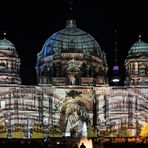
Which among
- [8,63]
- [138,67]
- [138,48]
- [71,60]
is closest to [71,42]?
[71,60]

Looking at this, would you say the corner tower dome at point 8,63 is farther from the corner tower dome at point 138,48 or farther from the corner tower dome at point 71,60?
the corner tower dome at point 138,48

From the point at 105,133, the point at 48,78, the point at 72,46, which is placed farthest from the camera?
the point at 72,46

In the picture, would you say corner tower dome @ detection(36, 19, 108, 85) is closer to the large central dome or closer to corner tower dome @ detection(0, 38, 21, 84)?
the large central dome

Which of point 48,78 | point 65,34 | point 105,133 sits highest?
point 65,34

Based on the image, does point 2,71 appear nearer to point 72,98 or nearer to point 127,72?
point 72,98

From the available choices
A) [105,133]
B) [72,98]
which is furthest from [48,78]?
[105,133]

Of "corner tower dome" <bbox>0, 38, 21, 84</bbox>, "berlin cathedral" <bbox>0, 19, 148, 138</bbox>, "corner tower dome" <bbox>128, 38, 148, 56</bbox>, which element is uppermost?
"corner tower dome" <bbox>128, 38, 148, 56</bbox>

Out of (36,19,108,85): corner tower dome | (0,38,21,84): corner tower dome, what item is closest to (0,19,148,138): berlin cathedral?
(0,38,21,84): corner tower dome

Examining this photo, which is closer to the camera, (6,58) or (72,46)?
(6,58)

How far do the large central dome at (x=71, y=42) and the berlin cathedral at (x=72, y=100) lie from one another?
4.03m

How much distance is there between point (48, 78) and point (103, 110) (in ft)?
37.8

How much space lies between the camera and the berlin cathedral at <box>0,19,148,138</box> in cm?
11556

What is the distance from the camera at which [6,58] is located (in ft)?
401

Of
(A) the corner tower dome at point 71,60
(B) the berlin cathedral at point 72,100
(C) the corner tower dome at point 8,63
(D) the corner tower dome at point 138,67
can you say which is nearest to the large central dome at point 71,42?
(A) the corner tower dome at point 71,60
